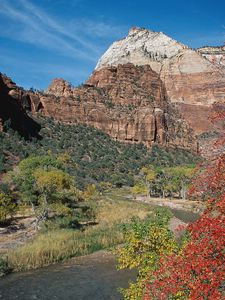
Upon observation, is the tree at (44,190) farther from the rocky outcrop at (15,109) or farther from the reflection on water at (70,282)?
the rocky outcrop at (15,109)

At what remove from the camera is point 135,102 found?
435ft

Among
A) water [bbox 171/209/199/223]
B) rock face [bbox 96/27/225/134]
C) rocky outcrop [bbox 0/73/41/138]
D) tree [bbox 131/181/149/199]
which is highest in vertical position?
rock face [bbox 96/27/225/134]

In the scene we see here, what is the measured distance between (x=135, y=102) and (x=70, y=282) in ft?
381

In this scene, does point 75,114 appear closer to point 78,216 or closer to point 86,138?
point 86,138

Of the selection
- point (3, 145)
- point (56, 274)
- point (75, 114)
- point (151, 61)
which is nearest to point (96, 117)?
point (75, 114)

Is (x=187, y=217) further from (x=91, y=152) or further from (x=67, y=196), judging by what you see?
(x=91, y=152)

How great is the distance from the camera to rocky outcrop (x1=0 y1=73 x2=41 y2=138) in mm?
88394

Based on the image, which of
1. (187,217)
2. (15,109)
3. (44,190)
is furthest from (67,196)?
(15,109)

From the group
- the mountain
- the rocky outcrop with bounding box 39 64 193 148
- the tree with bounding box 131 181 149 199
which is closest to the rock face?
the mountain

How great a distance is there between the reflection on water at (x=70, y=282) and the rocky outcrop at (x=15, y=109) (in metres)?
64.5

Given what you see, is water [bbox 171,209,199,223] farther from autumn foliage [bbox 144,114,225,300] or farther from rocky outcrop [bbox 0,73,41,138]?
rocky outcrop [bbox 0,73,41,138]

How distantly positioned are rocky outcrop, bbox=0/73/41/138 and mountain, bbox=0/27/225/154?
513 mm

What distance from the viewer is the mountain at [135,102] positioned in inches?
4567

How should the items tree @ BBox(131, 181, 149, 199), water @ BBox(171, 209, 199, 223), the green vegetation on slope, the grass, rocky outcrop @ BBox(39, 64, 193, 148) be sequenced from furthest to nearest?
rocky outcrop @ BBox(39, 64, 193, 148), the green vegetation on slope, tree @ BBox(131, 181, 149, 199), water @ BBox(171, 209, 199, 223), the grass
